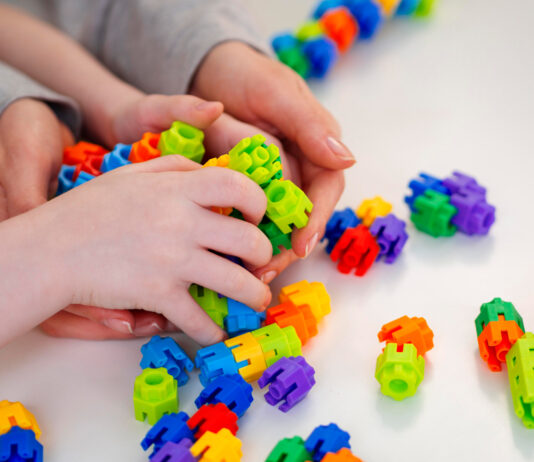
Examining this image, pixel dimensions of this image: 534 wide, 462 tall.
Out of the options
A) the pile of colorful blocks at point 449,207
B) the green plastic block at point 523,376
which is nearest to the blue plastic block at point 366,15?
the pile of colorful blocks at point 449,207

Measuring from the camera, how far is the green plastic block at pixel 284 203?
0.80 metres

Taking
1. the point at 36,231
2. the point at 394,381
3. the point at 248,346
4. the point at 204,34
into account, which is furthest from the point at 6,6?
the point at 394,381

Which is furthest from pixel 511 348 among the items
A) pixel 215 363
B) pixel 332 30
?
pixel 332 30

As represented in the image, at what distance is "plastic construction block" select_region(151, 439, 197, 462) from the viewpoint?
2.14ft

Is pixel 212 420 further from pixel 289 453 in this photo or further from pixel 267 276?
pixel 267 276

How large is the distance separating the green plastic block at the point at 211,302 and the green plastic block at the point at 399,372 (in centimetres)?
20

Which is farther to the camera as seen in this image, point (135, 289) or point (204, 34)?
point (204, 34)

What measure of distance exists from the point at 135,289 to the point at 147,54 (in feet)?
1.93

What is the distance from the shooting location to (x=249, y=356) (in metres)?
0.76

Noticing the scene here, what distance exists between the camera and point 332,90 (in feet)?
4.36

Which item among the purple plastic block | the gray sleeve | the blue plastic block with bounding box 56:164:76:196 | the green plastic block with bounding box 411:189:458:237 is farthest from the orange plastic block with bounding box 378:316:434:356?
the gray sleeve

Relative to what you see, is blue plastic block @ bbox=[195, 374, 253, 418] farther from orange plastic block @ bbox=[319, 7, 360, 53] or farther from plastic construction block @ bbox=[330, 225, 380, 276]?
orange plastic block @ bbox=[319, 7, 360, 53]

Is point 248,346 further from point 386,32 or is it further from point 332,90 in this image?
point 386,32

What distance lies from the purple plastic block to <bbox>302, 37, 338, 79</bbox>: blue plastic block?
0.76 metres
